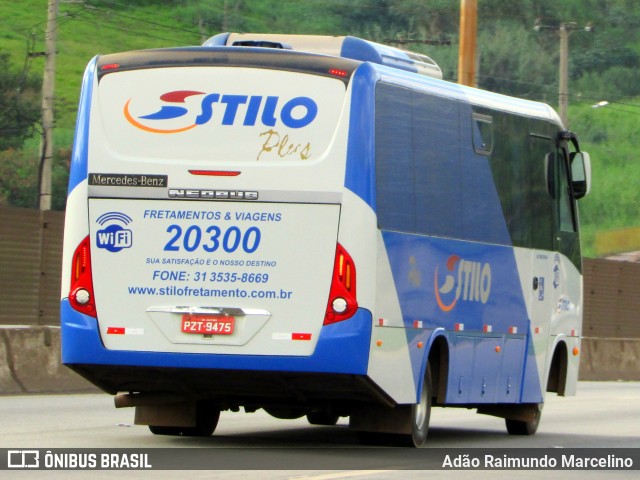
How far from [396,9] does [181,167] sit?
13941 centimetres

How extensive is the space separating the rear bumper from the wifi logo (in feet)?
1.89

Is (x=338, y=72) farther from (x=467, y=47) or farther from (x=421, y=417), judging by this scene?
(x=467, y=47)

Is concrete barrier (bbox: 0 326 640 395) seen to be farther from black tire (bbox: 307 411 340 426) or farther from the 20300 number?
the 20300 number

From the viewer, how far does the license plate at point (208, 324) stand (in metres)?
11.8

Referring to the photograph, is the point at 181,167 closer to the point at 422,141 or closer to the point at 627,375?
the point at 422,141

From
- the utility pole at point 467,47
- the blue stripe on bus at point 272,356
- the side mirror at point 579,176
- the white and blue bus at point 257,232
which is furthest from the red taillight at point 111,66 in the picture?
the utility pole at point 467,47

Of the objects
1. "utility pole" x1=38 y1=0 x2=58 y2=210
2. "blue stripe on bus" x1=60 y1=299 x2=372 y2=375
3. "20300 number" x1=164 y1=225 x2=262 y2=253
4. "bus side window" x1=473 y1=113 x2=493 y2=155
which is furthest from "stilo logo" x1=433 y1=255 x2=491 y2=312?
"utility pole" x1=38 y1=0 x2=58 y2=210

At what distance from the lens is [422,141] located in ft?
42.4

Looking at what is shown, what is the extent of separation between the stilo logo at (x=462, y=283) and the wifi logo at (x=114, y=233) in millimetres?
2699

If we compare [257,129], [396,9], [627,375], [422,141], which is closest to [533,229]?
[422,141]

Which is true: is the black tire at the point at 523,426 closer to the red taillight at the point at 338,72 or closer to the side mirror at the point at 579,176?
the side mirror at the point at 579,176

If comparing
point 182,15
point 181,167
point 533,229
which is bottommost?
point 182,15

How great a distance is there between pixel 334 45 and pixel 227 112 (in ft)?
4.79

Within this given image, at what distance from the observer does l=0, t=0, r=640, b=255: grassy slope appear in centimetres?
10650
